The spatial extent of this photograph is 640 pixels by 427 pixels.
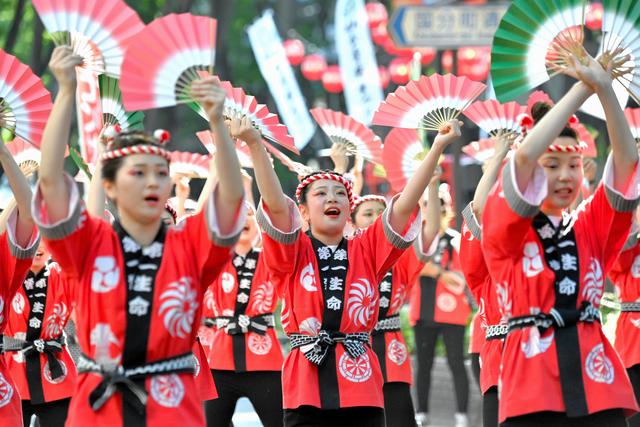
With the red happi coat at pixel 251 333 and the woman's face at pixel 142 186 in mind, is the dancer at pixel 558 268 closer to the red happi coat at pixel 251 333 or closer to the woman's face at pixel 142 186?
the woman's face at pixel 142 186

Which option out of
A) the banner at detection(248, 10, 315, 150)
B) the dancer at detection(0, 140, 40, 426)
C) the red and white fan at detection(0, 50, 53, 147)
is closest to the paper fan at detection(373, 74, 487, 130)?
the red and white fan at detection(0, 50, 53, 147)

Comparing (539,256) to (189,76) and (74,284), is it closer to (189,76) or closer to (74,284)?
(189,76)

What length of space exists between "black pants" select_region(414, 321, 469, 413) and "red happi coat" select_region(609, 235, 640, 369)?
2395mm

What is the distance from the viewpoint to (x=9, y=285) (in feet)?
12.1

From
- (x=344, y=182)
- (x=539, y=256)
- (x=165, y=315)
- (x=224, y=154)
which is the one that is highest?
(x=344, y=182)

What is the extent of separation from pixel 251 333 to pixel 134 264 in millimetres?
2602

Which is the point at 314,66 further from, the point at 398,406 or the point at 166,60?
the point at 166,60

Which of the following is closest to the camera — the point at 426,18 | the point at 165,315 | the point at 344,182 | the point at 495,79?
the point at 165,315

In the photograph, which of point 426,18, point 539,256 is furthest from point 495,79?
point 426,18

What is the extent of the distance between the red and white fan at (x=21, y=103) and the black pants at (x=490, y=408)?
2787 millimetres

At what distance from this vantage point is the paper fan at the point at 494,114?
13.9 ft

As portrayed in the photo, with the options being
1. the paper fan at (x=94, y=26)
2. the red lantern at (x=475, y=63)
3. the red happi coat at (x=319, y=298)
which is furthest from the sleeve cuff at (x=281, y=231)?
the red lantern at (x=475, y=63)

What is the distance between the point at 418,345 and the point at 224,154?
490 cm

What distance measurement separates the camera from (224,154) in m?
2.65
